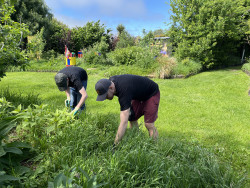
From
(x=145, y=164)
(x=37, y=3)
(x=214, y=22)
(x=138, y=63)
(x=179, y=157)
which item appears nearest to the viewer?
(x=145, y=164)

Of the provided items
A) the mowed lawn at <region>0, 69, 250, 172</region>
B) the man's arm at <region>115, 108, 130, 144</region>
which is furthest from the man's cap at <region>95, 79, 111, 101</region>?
the mowed lawn at <region>0, 69, 250, 172</region>

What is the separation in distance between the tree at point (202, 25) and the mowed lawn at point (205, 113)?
463 cm

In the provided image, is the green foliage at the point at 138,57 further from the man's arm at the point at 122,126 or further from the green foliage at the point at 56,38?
the man's arm at the point at 122,126

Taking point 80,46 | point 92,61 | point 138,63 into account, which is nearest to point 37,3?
point 80,46

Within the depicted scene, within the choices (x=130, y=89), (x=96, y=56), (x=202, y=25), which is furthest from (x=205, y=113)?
(x=96, y=56)

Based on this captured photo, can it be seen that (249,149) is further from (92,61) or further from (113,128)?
(92,61)

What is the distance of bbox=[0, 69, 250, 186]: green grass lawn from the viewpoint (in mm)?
3719

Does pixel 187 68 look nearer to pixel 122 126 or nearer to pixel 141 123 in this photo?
pixel 141 123

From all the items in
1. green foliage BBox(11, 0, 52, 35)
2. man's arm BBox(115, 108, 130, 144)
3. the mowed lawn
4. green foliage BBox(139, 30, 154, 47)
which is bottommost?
the mowed lawn

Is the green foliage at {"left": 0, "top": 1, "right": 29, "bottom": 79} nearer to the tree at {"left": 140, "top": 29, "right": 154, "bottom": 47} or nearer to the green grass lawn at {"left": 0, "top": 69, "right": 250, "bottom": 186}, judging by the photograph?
the green grass lawn at {"left": 0, "top": 69, "right": 250, "bottom": 186}

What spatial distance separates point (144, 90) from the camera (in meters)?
3.06

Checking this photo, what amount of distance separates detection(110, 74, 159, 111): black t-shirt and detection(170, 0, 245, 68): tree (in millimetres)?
10722

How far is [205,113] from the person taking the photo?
18.4 ft

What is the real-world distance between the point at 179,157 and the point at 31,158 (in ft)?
5.61
